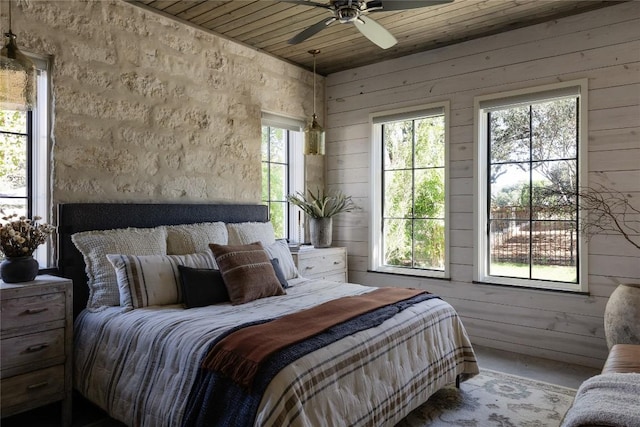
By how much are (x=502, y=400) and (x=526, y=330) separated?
3.49 feet

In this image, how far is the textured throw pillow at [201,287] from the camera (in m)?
2.64

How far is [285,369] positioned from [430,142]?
122 inches

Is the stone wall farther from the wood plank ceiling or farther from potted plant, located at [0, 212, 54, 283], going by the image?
potted plant, located at [0, 212, 54, 283]

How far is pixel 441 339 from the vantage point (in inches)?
105

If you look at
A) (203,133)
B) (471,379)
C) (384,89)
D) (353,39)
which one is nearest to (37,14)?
(203,133)

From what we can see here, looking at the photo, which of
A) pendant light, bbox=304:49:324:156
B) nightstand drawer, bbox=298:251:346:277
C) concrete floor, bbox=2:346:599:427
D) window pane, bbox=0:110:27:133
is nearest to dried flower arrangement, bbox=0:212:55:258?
window pane, bbox=0:110:27:133

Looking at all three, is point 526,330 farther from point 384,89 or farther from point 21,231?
point 21,231

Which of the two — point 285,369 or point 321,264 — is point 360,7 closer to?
point 285,369

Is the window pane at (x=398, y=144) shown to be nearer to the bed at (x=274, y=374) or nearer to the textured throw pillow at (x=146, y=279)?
the bed at (x=274, y=374)

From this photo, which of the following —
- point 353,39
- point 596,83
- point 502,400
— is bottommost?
point 502,400

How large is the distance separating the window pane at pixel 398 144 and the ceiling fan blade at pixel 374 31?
1.57m

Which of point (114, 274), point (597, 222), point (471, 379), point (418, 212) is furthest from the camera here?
point (418, 212)

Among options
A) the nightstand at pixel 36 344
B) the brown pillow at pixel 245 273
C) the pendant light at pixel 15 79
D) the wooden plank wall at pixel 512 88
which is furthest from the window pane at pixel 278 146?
the nightstand at pixel 36 344

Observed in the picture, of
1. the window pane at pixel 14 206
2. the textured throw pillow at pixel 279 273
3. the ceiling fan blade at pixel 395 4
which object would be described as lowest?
the textured throw pillow at pixel 279 273
